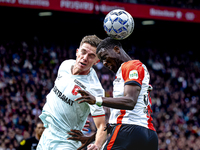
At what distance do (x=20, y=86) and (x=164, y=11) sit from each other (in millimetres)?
9000

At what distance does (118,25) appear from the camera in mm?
3746

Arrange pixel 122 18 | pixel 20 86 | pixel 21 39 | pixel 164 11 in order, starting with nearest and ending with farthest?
1. pixel 122 18
2. pixel 20 86
3. pixel 21 39
4. pixel 164 11

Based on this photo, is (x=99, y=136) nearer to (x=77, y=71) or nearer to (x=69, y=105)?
(x=69, y=105)

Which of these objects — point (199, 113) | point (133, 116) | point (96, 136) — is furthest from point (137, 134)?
point (199, 113)

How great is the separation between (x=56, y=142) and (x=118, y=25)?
1719mm

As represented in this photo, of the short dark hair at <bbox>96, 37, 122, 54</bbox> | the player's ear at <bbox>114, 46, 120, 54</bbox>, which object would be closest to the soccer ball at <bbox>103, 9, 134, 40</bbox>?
the short dark hair at <bbox>96, 37, 122, 54</bbox>

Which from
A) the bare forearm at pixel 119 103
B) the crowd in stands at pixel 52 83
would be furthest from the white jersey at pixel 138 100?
the crowd in stands at pixel 52 83

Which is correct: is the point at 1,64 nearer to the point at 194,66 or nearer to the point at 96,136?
the point at 96,136

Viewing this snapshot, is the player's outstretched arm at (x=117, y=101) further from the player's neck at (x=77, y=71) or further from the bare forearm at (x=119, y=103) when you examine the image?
the player's neck at (x=77, y=71)

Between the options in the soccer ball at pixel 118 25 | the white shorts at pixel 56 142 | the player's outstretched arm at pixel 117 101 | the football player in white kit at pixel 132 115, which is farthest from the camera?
the white shorts at pixel 56 142

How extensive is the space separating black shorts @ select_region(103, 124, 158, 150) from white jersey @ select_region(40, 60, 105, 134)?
2.90 feet

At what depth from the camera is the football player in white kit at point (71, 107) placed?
3973 millimetres

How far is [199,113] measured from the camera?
16203mm

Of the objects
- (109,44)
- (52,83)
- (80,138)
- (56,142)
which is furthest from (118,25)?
(52,83)
